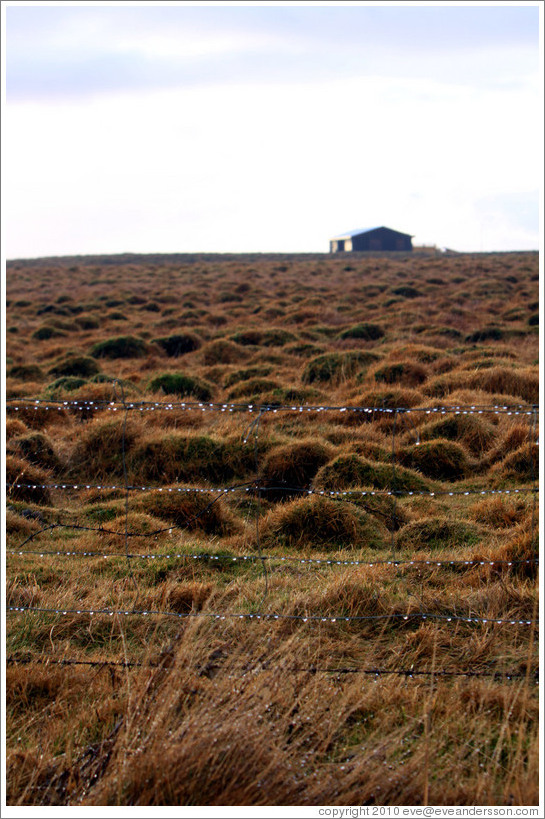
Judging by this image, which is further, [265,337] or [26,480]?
[265,337]

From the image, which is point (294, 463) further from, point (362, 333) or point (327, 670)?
point (362, 333)

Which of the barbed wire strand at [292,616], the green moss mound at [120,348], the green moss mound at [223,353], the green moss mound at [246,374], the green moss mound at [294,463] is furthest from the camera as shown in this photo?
the green moss mound at [120,348]

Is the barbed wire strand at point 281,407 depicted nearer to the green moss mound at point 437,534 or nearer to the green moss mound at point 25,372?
the green moss mound at point 437,534

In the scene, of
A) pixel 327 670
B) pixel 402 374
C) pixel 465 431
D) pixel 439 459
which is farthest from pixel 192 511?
pixel 402 374

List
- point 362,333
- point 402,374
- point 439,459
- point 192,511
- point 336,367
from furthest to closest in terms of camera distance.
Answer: point 362,333 < point 336,367 < point 402,374 < point 439,459 < point 192,511

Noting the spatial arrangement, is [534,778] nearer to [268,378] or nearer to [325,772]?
[325,772]

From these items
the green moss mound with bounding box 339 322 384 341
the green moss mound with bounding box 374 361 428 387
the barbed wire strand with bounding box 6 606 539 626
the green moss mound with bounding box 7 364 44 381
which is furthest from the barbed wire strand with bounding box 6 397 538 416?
the green moss mound with bounding box 339 322 384 341

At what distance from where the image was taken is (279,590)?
4.44 meters

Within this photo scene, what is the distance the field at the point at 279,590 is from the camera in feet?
8.91

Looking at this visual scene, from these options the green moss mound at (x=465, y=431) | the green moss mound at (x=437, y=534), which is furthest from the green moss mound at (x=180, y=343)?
the green moss mound at (x=437, y=534)

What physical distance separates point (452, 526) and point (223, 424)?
3.18 m

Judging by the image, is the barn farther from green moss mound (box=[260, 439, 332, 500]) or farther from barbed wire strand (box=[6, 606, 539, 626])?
barbed wire strand (box=[6, 606, 539, 626])

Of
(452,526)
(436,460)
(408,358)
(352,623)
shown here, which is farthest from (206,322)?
(352,623)

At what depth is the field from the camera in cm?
272
